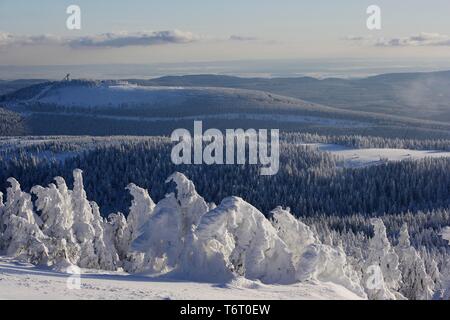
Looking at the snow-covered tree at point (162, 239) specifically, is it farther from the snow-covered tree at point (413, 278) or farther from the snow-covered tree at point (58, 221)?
the snow-covered tree at point (413, 278)

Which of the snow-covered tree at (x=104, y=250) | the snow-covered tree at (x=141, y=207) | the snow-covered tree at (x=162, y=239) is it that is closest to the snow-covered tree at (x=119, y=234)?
the snow-covered tree at (x=104, y=250)

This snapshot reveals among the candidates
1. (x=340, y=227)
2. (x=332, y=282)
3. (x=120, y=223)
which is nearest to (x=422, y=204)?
(x=340, y=227)

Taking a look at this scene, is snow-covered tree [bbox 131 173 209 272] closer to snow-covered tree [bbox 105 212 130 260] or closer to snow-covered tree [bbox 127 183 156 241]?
snow-covered tree [bbox 127 183 156 241]

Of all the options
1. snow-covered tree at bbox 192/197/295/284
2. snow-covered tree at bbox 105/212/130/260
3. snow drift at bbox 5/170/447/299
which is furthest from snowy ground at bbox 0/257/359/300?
snow-covered tree at bbox 105/212/130/260

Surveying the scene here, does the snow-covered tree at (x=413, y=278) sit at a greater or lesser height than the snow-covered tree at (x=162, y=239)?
lesser

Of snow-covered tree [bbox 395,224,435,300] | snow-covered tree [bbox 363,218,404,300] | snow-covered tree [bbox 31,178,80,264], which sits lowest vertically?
snow-covered tree [bbox 395,224,435,300]

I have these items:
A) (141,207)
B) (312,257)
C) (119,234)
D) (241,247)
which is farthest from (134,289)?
(119,234)
